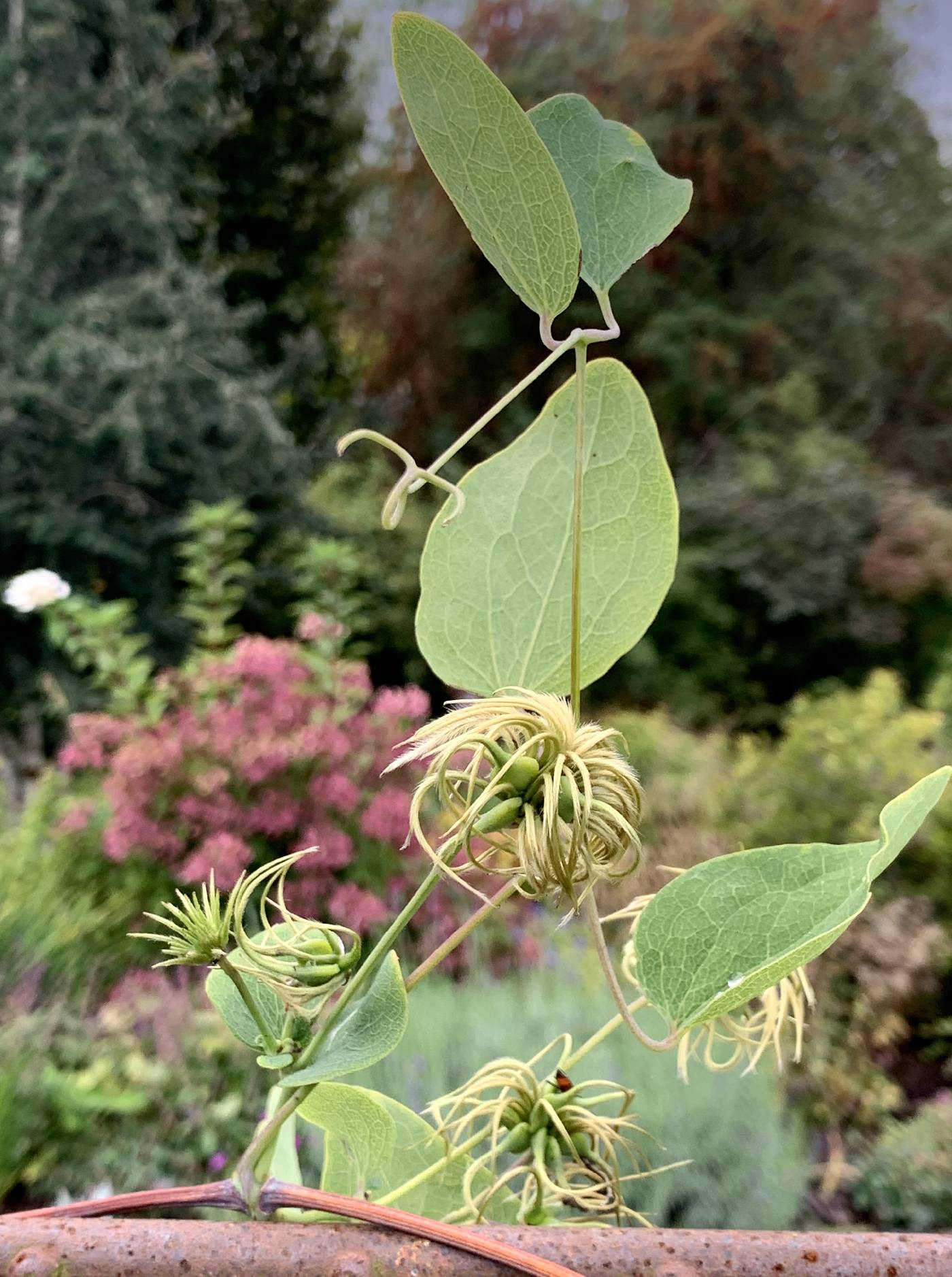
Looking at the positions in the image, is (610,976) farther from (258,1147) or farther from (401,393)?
(401,393)

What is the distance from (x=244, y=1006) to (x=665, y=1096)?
88cm

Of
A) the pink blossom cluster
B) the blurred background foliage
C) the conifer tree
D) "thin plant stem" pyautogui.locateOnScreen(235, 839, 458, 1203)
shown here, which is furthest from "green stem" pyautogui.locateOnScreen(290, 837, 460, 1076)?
the conifer tree

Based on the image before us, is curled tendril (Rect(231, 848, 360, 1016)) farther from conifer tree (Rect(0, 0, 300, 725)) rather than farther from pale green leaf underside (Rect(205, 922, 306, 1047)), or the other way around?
conifer tree (Rect(0, 0, 300, 725))

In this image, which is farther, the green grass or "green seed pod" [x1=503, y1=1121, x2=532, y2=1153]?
the green grass

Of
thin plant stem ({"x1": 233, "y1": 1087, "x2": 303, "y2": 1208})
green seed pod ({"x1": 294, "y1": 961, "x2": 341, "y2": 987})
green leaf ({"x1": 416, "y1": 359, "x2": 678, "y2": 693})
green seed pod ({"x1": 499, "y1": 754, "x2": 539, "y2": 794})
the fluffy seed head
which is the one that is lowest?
thin plant stem ({"x1": 233, "y1": 1087, "x2": 303, "y2": 1208})

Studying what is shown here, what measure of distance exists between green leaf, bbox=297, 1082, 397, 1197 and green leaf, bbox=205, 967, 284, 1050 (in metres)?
0.01

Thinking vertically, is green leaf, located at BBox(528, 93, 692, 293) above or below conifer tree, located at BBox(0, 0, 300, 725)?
below

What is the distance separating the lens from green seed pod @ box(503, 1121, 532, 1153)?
0.18 metres

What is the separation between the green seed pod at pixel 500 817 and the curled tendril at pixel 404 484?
45 mm

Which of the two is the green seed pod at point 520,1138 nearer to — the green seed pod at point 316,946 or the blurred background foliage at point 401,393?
the green seed pod at point 316,946

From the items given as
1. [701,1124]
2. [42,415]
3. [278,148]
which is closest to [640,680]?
[701,1124]

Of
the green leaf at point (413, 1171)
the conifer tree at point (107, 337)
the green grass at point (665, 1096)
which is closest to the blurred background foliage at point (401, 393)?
the conifer tree at point (107, 337)

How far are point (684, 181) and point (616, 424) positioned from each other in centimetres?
4

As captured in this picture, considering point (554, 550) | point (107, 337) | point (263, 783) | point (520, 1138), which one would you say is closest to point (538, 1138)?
point (520, 1138)
